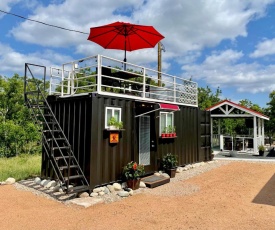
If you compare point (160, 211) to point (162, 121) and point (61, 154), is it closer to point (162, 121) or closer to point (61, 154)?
point (61, 154)

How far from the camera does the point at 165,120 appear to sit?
1070 cm

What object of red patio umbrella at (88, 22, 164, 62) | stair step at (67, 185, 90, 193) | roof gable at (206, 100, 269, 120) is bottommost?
stair step at (67, 185, 90, 193)

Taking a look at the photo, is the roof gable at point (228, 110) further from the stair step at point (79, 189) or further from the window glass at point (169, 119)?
the stair step at point (79, 189)

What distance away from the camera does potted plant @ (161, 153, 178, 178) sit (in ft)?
32.7

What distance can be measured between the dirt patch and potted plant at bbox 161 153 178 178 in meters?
1.46

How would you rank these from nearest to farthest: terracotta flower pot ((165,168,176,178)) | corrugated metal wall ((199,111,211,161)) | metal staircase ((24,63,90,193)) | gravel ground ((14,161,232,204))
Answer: metal staircase ((24,63,90,193)) < gravel ground ((14,161,232,204)) < terracotta flower pot ((165,168,176,178)) < corrugated metal wall ((199,111,211,161))

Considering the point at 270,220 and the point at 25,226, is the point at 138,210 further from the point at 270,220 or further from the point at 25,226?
the point at 270,220

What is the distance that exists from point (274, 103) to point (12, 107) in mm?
26028

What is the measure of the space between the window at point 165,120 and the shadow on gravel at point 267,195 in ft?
14.4

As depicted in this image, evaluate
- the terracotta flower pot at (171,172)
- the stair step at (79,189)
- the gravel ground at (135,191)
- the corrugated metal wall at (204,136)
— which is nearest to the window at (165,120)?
the terracotta flower pot at (171,172)

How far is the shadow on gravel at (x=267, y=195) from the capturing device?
666 cm

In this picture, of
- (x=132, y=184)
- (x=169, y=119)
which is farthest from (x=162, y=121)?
(x=132, y=184)

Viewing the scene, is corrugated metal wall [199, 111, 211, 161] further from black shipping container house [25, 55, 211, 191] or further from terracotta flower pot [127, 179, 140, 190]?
terracotta flower pot [127, 179, 140, 190]

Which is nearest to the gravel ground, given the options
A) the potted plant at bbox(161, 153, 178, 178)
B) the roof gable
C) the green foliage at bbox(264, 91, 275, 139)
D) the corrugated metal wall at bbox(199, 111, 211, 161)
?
the potted plant at bbox(161, 153, 178, 178)
